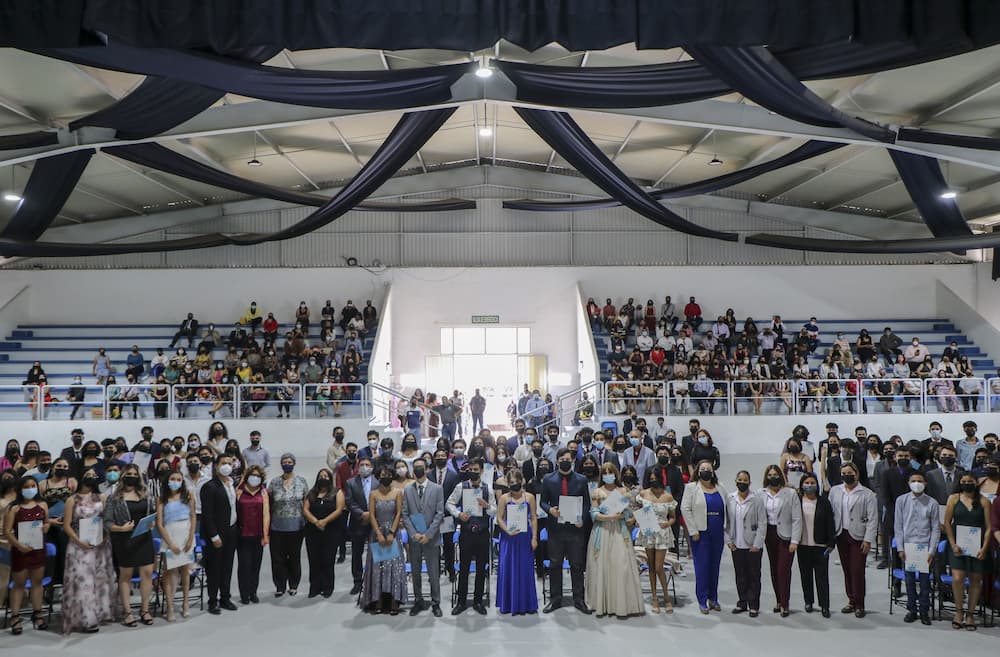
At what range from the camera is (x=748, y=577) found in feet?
24.5

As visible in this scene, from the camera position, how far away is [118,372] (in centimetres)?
1958

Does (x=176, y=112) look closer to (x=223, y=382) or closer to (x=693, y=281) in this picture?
(x=223, y=382)

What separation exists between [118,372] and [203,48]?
1507 centimetres

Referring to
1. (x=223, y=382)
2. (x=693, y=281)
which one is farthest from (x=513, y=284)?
(x=223, y=382)

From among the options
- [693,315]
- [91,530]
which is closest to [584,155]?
[91,530]

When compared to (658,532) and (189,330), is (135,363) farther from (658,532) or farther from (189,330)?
(658,532)

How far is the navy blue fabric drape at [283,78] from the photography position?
6672 millimetres

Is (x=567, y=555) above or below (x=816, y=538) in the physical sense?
below

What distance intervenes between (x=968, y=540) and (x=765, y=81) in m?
4.71

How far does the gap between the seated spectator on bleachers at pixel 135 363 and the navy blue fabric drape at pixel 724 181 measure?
10809 millimetres

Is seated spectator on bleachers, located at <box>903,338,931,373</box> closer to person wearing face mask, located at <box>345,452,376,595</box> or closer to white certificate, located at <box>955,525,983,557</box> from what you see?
white certificate, located at <box>955,525,983,557</box>

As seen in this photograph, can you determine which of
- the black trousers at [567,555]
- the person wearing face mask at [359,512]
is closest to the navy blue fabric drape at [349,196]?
the person wearing face mask at [359,512]

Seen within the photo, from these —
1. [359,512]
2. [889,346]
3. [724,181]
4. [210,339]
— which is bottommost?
[359,512]

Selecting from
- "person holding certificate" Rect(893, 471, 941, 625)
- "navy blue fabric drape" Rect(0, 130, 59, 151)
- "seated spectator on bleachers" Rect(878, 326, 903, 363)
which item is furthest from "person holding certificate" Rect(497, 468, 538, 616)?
"seated spectator on bleachers" Rect(878, 326, 903, 363)
